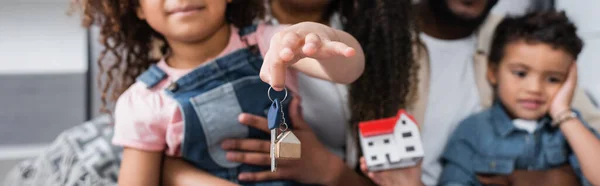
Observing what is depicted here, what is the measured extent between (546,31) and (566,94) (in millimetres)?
86

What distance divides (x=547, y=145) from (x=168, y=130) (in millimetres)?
481

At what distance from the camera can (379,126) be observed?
600mm

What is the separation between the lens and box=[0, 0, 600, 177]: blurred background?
818 mm

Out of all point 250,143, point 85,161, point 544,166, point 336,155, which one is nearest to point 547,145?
point 544,166

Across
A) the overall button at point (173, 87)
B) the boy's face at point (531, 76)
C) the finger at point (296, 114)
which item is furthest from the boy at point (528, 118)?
the overall button at point (173, 87)

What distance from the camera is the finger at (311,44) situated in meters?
0.35

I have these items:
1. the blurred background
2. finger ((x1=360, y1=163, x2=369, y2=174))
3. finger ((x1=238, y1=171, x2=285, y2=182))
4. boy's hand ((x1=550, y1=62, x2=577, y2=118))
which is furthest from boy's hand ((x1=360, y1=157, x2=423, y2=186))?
the blurred background

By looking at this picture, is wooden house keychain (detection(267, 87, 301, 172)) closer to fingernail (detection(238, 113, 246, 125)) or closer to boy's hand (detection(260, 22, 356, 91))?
boy's hand (detection(260, 22, 356, 91))

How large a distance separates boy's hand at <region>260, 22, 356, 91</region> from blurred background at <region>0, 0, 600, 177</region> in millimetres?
546

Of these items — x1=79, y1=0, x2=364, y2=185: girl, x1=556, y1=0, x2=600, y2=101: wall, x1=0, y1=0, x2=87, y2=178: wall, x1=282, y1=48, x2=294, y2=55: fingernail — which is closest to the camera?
x1=282, y1=48, x2=294, y2=55: fingernail

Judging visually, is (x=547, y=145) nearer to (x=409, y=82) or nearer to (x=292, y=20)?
(x=409, y=82)

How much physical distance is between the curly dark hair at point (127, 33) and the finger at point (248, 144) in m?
0.13

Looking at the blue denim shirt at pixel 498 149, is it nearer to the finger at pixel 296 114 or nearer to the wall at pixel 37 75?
the finger at pixel 296 114

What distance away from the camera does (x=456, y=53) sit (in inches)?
30.9
